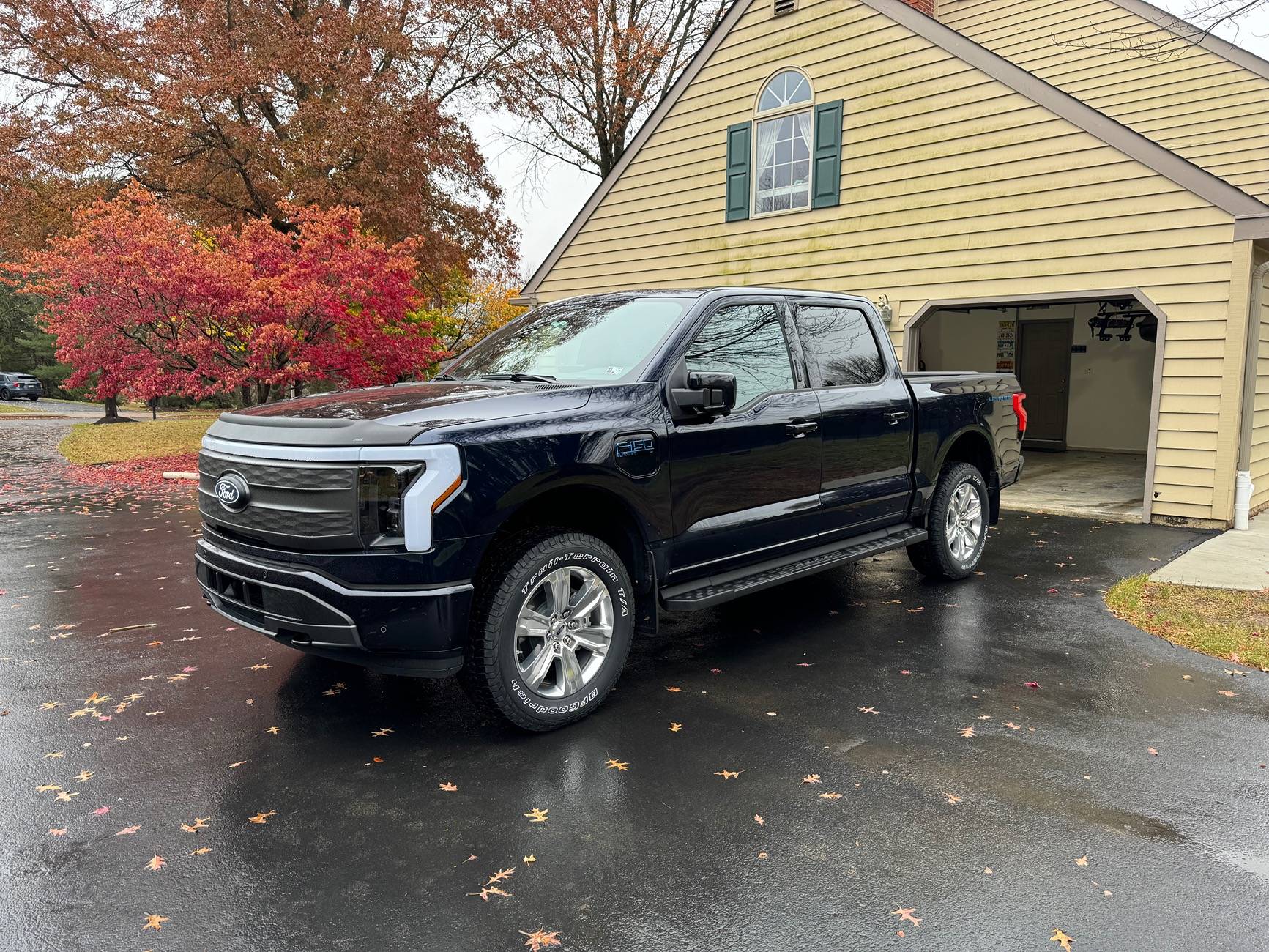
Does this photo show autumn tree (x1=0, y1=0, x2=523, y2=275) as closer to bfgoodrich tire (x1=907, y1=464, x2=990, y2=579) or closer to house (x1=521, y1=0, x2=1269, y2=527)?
house (x1=521, y1=0, x2=1269, y2=527)

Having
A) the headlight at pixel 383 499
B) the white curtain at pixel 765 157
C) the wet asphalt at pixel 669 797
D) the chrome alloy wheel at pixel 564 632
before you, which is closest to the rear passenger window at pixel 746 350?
the chrome alloy wheel at pixel 564 632

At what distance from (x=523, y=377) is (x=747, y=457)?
125 cm

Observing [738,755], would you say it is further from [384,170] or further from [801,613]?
[384,170]

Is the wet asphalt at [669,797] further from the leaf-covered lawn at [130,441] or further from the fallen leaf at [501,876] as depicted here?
the leaf-covered lawn at [130,441]

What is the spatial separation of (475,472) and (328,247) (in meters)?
Result: 11.5

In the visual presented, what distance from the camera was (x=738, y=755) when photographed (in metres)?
3.51

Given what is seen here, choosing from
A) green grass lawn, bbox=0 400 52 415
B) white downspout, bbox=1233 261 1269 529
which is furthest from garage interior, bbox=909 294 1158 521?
green grass lawn, bbox=0 400 52 415

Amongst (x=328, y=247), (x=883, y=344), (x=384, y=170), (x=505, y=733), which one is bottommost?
(x=505, y=733)

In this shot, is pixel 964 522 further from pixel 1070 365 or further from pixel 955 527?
pixel 1070 365

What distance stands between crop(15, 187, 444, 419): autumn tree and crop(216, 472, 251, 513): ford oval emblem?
10162mm

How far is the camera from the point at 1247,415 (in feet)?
27.7

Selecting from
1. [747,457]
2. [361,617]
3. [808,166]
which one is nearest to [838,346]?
[747,457]

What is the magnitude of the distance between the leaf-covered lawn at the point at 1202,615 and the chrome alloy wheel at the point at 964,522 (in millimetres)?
994

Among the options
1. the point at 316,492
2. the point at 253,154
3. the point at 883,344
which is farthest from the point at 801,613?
the point at 253,154
